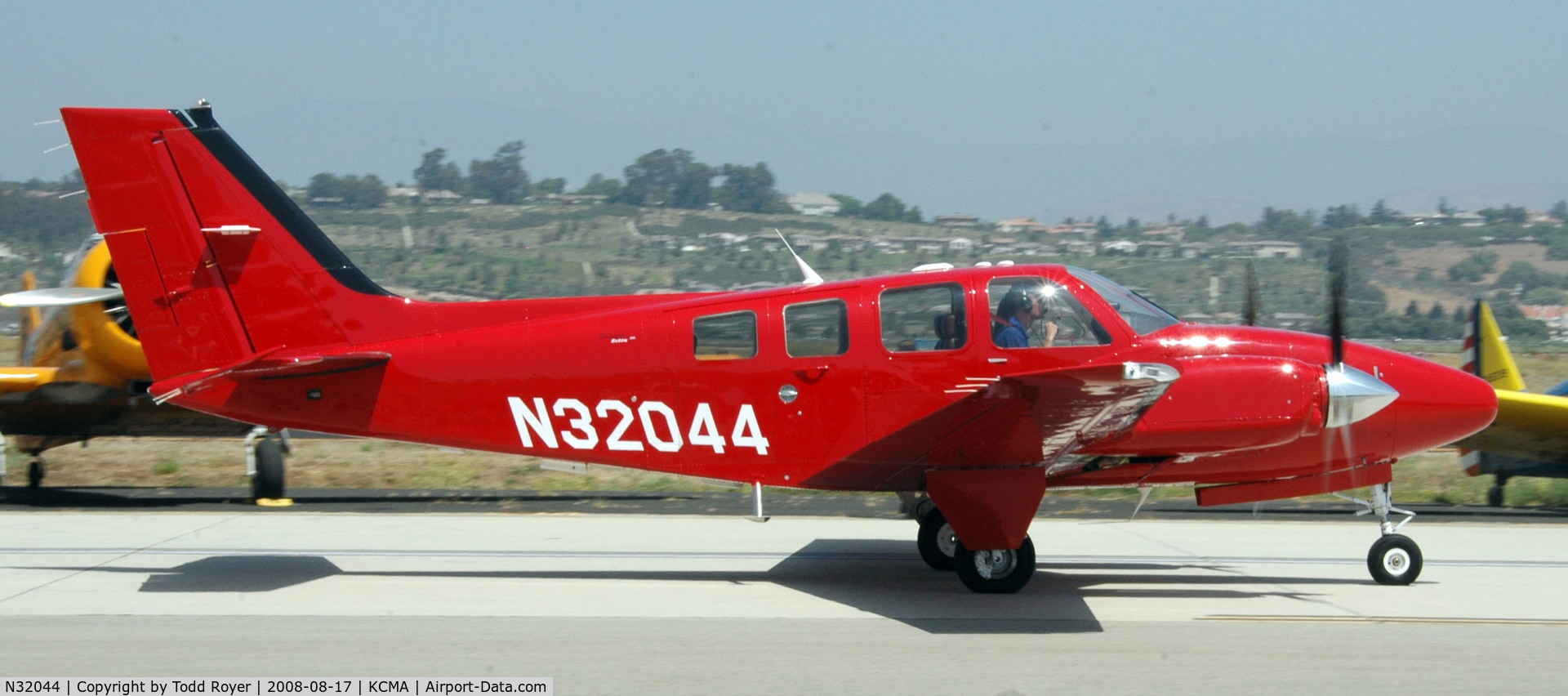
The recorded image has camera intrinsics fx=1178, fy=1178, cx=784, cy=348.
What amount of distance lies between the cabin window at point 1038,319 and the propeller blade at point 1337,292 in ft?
4.82

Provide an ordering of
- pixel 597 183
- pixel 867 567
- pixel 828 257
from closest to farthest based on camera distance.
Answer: pixel 867 567 → pixel 828 257 → pixel 597 183

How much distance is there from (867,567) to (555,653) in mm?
3453

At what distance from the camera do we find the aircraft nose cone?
325 inches

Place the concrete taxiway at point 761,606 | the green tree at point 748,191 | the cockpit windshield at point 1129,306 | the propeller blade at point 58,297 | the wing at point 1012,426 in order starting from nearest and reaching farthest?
the concrete taxiway at point 761,606
the wing at point 1012,426
the cockpit windshield at point 1129,306
the propeller blade at point 58,297
the green tree at point 748,191

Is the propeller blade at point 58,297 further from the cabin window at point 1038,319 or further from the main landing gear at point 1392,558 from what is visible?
the main landing gear at point 1392,558

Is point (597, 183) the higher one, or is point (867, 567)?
point (597, 183)

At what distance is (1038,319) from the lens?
809 cm

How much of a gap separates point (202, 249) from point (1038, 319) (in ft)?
19.6

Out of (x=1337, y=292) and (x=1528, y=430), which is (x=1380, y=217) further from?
(x=1337, y=292)

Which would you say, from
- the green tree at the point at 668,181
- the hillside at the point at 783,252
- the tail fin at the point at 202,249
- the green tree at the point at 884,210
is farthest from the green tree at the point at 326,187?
the tail fin at the point at 202,249

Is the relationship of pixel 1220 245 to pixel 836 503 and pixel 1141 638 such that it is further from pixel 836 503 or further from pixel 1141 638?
pixel 1141 638

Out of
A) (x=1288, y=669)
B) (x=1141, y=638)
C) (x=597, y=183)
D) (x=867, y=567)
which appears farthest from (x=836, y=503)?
(x=597, y=183)

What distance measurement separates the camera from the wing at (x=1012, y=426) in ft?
23.6

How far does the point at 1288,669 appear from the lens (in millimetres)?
6402
